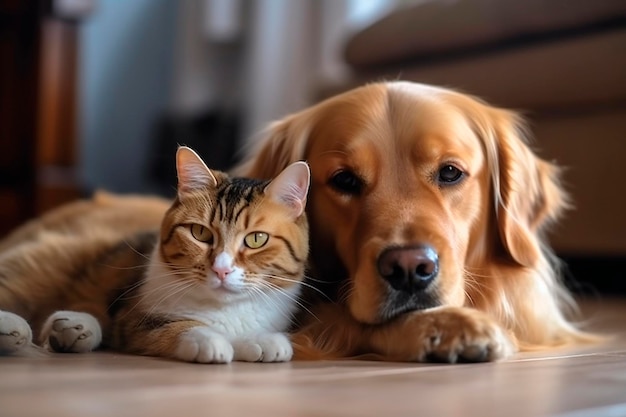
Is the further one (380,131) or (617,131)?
(617,131)

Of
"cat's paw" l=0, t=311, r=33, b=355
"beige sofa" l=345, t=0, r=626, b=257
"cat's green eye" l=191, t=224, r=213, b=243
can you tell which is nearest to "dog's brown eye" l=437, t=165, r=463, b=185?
"cat's green eye" l=191, t=224, r=213, b=243

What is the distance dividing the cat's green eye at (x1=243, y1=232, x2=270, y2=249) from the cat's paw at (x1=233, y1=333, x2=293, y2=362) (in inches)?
6.2

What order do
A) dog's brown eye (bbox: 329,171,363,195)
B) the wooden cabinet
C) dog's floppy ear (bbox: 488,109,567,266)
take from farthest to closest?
the wooden cabinet, dog's floppy ear (bbox: 488,109,567,266), dog's brown eye (bbox: 329,171,363,195)

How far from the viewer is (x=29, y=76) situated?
12.3 ft

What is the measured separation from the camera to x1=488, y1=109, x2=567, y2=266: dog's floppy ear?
1773 mm

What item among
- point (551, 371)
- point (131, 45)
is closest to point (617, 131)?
point (551, 371)

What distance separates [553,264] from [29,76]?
259cm

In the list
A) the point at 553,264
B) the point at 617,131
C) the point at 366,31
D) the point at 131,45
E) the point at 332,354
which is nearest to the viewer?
the point at 332,354

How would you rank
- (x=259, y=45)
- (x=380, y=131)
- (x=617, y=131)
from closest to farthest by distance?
(x=380, y=131), (x=617, y=131), (x=259, y=45)

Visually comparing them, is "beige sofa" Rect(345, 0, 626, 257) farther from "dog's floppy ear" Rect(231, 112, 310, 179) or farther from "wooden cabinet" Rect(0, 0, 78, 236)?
"wooden cabinet" Rect(0, 0, 78, 236)

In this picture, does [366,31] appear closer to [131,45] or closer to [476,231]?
[476,231]

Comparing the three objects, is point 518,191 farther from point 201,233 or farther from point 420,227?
point 201,233

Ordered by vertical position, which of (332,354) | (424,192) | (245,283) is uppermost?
(424,192)

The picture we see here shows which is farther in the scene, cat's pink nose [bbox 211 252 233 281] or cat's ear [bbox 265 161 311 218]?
cat's ear [bbox 265 161 311 218]
